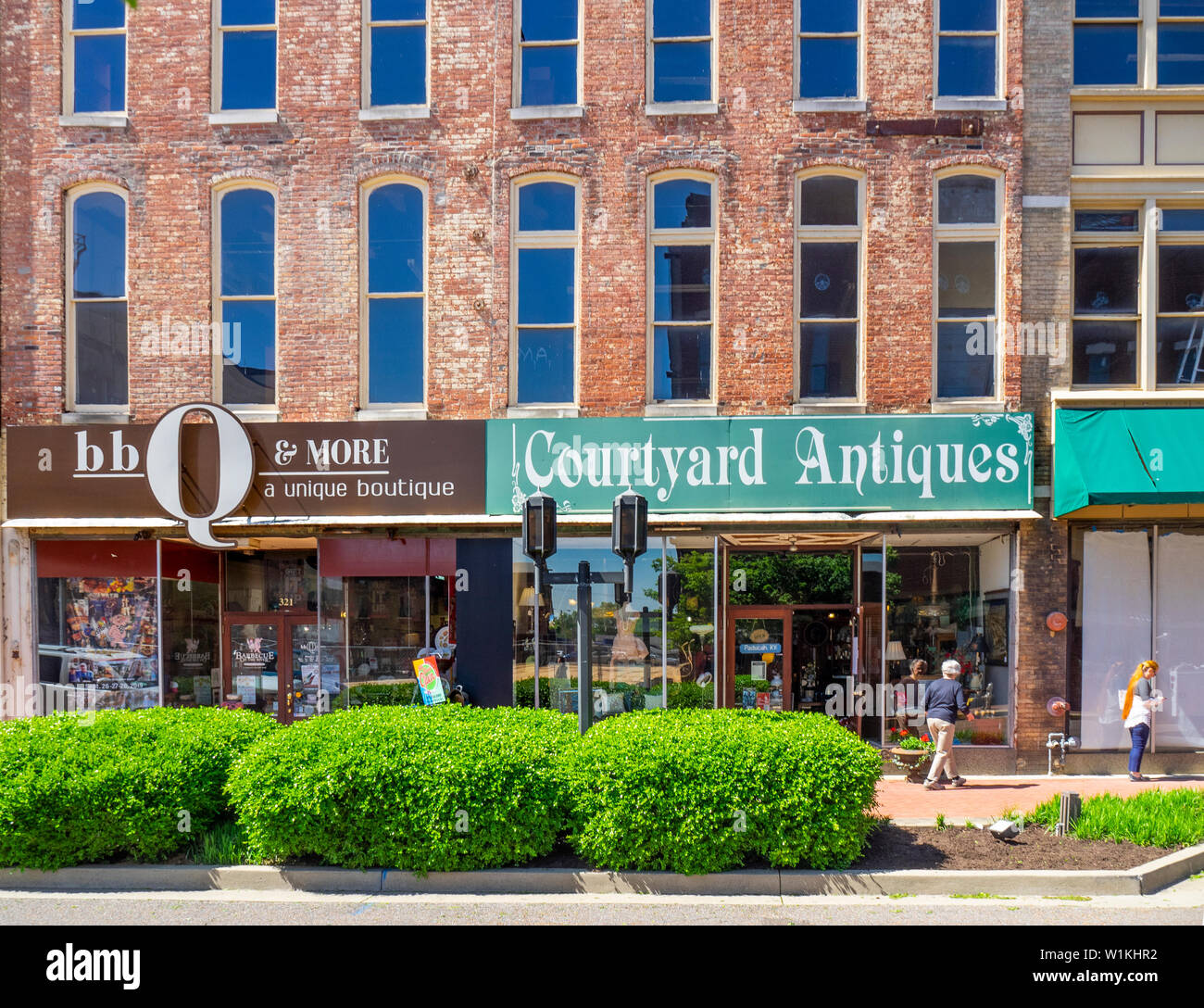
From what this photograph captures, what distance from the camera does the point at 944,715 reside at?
11664 millimetres

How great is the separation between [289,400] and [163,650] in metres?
4.14

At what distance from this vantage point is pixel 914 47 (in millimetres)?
13031

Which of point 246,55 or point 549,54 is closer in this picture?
point 549,54

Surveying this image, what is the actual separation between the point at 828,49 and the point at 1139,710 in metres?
9.82

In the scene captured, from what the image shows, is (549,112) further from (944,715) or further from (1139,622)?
(1139,622)

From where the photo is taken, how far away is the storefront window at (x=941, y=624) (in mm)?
13039

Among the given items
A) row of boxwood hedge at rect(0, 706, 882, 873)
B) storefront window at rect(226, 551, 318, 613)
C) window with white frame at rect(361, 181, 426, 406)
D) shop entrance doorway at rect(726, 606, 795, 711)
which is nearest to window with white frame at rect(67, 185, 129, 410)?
storefront window at rect(226, 551, 318, 613)

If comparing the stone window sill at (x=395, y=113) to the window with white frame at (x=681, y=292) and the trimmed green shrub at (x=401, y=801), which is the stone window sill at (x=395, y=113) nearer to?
the window with white frame at (x=681, y=292)

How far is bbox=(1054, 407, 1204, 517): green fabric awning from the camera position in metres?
11.9

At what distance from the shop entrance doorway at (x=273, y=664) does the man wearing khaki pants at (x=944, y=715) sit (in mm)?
8542

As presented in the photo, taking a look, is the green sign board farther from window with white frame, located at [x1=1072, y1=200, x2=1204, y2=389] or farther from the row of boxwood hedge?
the row of boxwood hedge

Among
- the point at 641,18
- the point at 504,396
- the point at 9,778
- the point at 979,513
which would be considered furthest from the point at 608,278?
the point at 9,778

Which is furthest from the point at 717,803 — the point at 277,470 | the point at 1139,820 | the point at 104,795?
the point at 277,470

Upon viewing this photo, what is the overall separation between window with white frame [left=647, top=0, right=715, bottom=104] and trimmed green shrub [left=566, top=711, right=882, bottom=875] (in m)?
9.54
